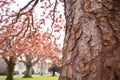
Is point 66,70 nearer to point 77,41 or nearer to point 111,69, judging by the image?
point 77,41

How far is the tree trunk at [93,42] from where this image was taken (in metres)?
1.77

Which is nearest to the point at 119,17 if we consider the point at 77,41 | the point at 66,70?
the point at 77,41

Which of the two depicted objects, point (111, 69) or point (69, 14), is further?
point (69, 14)

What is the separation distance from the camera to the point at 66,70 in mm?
1938

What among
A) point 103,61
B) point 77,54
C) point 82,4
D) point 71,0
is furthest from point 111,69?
point 71,0

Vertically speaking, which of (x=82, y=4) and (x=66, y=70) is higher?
(x=82, y=4)

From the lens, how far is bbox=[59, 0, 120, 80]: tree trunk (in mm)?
1767

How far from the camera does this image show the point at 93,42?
6.10ft

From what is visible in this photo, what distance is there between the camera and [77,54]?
1.89m

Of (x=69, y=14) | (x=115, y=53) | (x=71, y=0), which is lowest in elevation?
(x=115, y=53)

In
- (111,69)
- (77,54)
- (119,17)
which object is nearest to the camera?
(111,69)

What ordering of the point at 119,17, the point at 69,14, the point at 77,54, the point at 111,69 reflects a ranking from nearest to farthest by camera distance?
the point at 111,69 → the point at 77,54 → the point at 119,17 → the point at 69,14

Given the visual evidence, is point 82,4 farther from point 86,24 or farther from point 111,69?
point 111,69

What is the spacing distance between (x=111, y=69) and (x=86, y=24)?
46 cm
